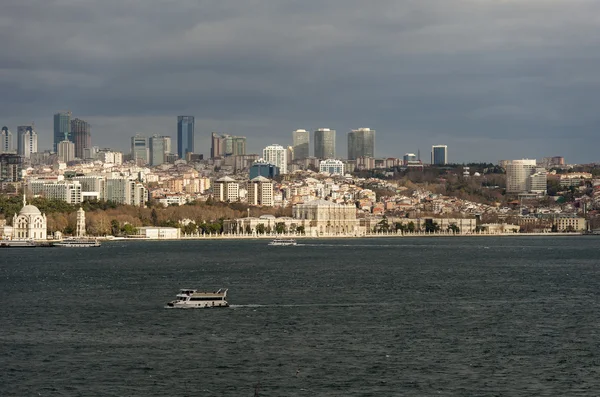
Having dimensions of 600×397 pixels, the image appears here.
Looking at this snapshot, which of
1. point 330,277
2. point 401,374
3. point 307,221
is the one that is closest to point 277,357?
point 401,374

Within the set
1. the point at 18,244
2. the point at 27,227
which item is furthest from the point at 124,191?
the point at 18,244

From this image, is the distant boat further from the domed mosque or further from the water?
the water

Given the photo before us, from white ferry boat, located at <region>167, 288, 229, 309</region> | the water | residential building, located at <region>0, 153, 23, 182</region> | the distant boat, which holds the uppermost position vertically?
residential building, located at <region>0, 153, 23, 182</region>

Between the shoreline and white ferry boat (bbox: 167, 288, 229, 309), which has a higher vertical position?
the shoreline

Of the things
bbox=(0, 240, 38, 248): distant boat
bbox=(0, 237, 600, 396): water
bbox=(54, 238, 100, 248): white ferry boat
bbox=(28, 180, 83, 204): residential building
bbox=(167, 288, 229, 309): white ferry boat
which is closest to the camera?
bbox=(0, 237, 600, 396): water

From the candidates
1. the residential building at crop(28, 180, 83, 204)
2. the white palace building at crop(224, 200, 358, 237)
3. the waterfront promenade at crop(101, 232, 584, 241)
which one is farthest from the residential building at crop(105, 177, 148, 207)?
the waterfront promenade at crop(101, 232, 584, 241)

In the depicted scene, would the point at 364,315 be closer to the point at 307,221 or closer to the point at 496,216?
the point at 307,221

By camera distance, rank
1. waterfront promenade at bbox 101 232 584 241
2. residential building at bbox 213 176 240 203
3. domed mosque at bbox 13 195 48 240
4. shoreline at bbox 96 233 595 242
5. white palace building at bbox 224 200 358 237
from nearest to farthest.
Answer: domed mosque at bbox 13 195 48 240, shoreline at bbox 96 233 595 242, waterfront promenade at bbox 101 232 584 241, white palace building at bbox 224 200 358 237, residential building at bbox 213 176 240 203
